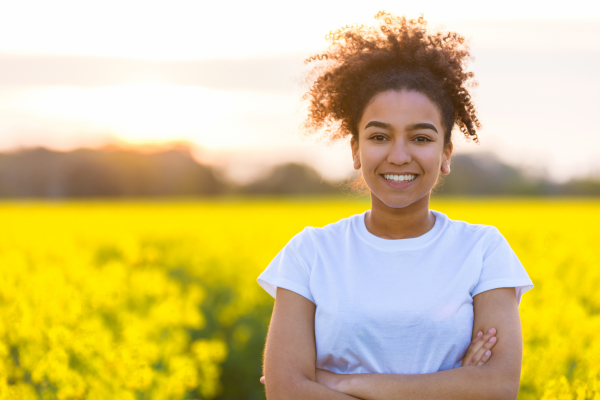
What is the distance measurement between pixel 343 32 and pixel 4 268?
4.75 meters

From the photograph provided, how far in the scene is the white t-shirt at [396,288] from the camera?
182 cm

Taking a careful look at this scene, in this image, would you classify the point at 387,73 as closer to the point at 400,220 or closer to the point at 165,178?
the point at 400,220

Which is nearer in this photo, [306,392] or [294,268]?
[306,392]

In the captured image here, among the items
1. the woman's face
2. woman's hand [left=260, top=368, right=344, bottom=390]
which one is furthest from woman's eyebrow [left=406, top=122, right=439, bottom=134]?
woman's hand [left=260, top=368, right=344, bottom=390]

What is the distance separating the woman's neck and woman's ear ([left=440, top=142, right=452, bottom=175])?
13 cm

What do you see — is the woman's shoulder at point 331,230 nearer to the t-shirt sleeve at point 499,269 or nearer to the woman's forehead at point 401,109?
the woman's forehead at point 401,109

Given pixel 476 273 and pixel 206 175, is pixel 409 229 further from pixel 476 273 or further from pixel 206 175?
pixel 206 175

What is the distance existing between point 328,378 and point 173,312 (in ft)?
8.74

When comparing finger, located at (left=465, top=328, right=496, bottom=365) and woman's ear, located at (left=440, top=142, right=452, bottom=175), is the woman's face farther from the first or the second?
finger, located at (left=465, top=328, right=496, bottom=365)

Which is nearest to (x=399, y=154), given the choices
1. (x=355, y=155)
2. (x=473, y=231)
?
(x=355, y=155)

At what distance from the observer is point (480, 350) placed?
5.93ft

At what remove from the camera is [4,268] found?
569 centimetres

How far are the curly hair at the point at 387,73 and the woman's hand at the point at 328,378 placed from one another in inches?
32.9

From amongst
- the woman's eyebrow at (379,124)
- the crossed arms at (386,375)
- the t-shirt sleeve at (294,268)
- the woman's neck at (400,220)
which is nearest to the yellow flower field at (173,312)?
the crossed arms at (386,375)
